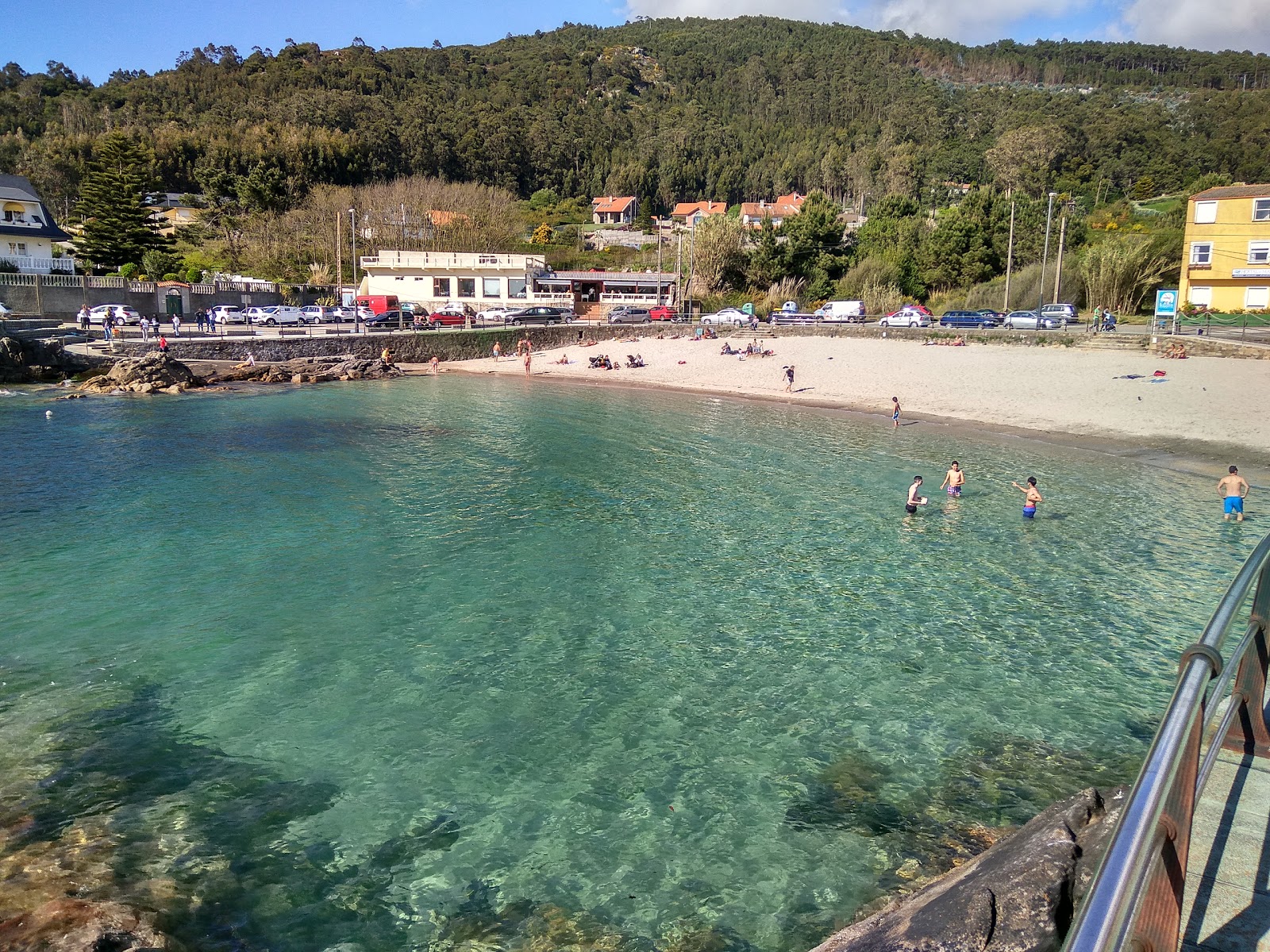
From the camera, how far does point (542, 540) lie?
1648 cm

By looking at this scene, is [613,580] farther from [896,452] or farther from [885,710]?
[896,452]

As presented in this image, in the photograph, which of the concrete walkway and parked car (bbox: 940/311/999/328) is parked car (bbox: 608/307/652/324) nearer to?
parked car (bbox: 940/311/999/328)

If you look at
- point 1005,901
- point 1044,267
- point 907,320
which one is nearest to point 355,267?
point 907,320

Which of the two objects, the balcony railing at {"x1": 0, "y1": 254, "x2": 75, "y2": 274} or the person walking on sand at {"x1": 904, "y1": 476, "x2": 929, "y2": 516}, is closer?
the person walking on sand at {"x1": 904, "y1": 476, "x2": 929, "y2": 516}

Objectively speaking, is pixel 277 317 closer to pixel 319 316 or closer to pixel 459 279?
pixel 319 316

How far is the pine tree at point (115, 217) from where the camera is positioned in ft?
191

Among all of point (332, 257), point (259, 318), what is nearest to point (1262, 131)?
point (332, 257)

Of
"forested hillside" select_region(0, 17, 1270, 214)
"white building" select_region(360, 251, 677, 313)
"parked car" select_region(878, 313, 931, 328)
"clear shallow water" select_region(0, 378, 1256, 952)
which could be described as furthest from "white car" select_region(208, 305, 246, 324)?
"parked car" select_region(878, 313, 931, 328)

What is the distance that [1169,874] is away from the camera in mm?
2412

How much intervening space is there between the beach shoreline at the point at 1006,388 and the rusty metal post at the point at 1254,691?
897 inches

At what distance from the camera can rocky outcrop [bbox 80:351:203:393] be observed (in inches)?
1438

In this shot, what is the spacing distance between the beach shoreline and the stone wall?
6.58 ft

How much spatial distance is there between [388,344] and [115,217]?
26568 millimetres

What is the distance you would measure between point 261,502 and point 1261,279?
52245 mm
